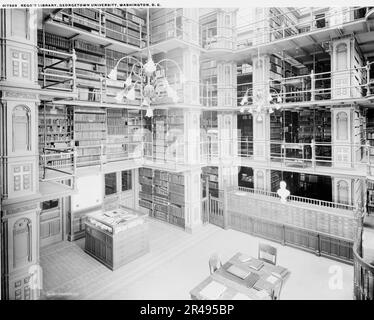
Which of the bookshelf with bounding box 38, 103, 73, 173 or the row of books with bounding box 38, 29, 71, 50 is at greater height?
the row of books with bounding box 38, 29, 71, 50

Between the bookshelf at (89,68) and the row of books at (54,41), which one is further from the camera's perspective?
the bookshelf at (89,68)

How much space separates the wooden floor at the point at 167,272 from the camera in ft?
16.9

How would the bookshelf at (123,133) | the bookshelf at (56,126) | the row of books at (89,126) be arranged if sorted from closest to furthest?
the bookshelf at (56,126), the row of books at (89,126), the bookshelf at (123,133)

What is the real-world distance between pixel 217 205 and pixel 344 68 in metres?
5.16

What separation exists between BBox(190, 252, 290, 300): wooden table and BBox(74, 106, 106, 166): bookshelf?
452cm

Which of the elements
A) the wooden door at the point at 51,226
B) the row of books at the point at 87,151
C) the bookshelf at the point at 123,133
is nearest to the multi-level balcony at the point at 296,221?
the bookshelf at the point at 123,133

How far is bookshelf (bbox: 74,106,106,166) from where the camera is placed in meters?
7.20

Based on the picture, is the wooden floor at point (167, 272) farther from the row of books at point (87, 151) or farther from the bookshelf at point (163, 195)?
the row of books at point (87, 151)

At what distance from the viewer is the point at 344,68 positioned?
672cm

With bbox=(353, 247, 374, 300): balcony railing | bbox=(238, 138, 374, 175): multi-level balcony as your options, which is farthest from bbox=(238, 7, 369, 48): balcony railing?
bbox=(353, 247, 374, 300): balcony railing

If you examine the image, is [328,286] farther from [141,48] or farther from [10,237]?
[141,48]

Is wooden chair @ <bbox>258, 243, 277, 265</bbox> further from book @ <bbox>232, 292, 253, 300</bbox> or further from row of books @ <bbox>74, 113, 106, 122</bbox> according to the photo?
row of books @ <bbox>74, 113, 106, 122</bbox>

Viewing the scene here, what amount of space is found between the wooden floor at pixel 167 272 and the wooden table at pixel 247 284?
3.50 ft

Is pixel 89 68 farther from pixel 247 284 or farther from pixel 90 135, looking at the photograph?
pixel 247 284
